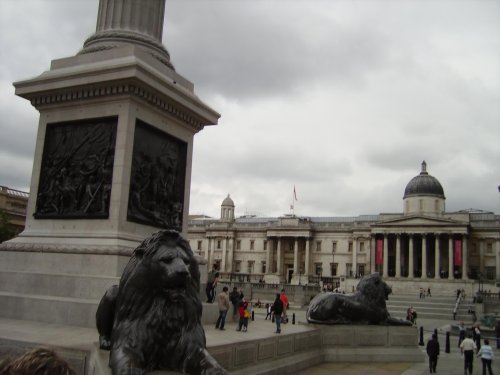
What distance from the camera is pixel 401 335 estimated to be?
13.9m

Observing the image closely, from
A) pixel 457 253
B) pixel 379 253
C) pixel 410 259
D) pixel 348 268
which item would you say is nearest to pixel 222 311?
pixel 457 253

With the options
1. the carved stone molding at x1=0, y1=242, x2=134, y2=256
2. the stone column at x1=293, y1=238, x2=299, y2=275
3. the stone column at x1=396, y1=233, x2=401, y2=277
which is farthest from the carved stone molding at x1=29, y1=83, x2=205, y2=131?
the stone column at x1=293, y1=238, x2=299, y2=275

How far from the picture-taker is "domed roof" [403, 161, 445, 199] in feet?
313

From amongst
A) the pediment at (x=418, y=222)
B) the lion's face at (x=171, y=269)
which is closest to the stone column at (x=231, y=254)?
A: the pediment at (x=418, y=222)

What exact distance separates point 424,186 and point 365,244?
47.4 feet

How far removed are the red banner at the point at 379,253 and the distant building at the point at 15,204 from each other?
5665 centimetres

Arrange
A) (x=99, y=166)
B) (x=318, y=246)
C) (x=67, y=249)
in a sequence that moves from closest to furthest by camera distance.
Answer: (x=67, y=249) < (x=99, y=166) < (x=318, y=246)

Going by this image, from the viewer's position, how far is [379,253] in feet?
304

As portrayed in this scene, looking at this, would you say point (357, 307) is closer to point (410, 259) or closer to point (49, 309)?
point (49, 309)

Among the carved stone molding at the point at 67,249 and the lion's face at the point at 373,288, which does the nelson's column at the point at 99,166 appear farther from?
the lion's face at the point at 373,288

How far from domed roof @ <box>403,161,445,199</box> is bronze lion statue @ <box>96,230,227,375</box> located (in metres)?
94.7

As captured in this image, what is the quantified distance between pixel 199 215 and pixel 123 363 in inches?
5155

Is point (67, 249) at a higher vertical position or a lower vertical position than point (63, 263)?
higher

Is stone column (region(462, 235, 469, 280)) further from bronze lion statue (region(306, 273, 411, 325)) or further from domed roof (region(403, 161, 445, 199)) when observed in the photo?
bronze lion statue (region(306, 273, 411, 325))
